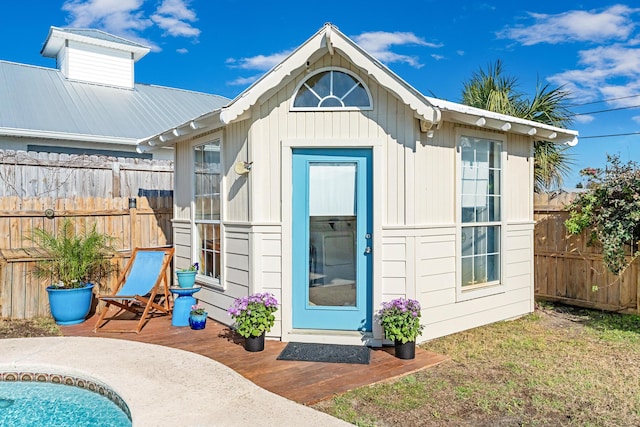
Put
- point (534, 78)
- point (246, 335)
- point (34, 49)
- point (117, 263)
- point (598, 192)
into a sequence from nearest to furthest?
point (246, 335) → point (598, 192) → point (117, 263) → point (534, 78) → point (34, 49)

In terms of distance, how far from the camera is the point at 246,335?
4762 mm

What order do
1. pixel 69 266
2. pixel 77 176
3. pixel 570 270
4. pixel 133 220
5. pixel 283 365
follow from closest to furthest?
pixel 283 365 < pixel 69 266 < pixel 570 270 < pixel 133 220 < pixel 77 176

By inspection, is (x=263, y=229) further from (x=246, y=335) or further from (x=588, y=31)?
(x=588, y=31)

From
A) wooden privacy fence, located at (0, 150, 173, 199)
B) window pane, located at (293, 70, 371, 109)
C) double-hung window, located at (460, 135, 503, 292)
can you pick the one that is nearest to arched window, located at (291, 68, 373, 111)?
window pane, located at (293, 70, 371, 109)

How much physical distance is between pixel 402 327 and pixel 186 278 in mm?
3009

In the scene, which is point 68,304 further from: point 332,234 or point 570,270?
point 570,270

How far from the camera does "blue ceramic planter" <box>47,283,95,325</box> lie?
19.7ft

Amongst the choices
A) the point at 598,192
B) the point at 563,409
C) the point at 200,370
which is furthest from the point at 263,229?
the point at 598,192

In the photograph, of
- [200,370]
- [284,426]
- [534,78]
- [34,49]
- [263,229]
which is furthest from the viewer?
[34,49]

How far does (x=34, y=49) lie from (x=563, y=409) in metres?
16.8

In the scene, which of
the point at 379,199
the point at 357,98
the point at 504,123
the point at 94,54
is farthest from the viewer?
the point at 94,54

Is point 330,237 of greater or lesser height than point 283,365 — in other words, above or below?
above

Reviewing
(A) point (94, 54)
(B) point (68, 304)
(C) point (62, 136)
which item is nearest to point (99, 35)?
(A) point (94, 54)

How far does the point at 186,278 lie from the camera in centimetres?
610
